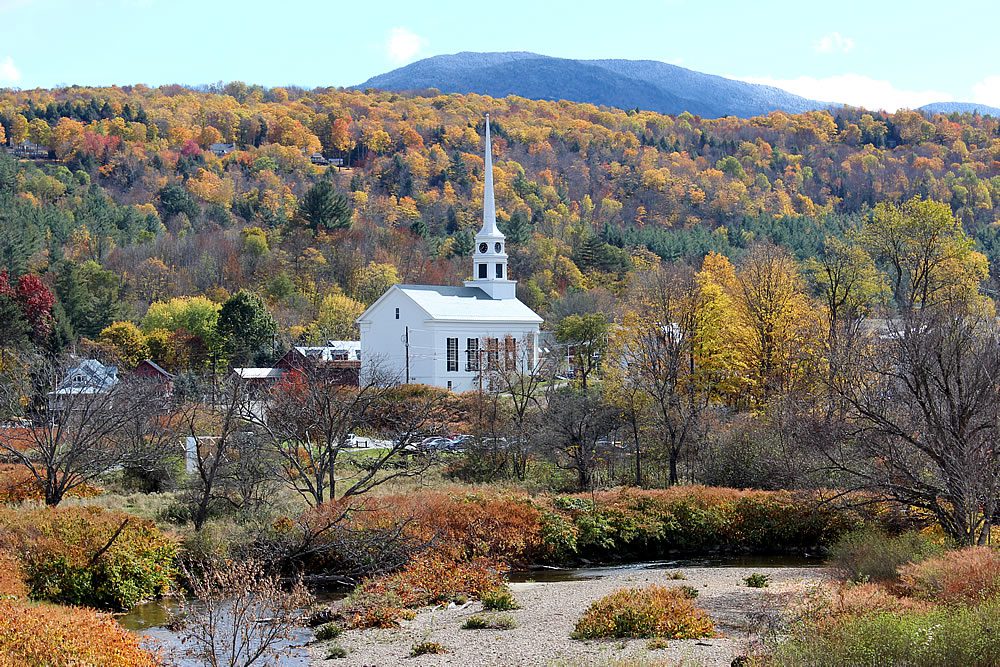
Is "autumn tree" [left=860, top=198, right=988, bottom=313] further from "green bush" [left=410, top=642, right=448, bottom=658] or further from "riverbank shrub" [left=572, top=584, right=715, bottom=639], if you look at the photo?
"green bush" [left=410, top=642, right=448, bottom=658]

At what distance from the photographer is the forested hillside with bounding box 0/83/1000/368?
8294cm

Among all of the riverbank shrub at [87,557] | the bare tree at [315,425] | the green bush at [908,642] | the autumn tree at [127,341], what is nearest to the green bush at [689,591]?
the green bush at [908,642]

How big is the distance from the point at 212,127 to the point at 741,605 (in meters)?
127

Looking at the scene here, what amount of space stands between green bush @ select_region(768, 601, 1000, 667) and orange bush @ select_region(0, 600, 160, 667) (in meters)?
9.34

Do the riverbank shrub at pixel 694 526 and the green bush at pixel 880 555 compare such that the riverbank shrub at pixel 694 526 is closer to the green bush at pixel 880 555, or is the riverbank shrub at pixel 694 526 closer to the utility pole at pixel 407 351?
the green bush at pixel 880 555

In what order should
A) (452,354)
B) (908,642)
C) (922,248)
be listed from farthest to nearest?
1. (452,354)
2. (922,248)
3. (908,642)

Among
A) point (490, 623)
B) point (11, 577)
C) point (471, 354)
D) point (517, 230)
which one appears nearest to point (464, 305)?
point (471, 354)

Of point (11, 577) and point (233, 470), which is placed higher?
point (233, 470)

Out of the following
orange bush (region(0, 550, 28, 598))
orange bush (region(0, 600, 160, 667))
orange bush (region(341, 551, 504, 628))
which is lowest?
orange bush (region(341, 551, 504, 628))

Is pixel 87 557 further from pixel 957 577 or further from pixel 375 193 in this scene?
pixel 375 193

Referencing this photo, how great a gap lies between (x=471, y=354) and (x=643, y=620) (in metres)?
48.0

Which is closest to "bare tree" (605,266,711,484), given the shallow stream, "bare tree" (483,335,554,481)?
"bare tree" (483,335,554,481)

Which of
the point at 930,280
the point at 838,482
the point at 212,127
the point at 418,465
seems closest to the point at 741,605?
the point at 838,482

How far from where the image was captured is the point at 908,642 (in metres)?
13.6
